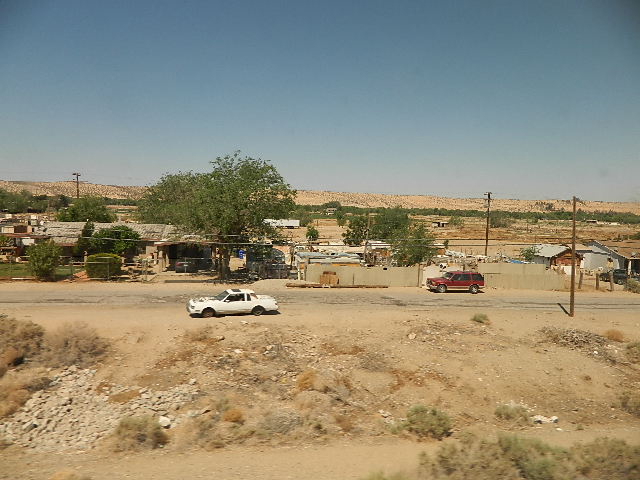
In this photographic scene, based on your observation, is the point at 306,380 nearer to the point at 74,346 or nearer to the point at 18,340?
the point at 74,346

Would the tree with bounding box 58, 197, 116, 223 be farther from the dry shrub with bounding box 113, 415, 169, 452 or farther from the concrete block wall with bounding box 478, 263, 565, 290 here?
the concrete block wall with bounding box 478, 263, 565, 290

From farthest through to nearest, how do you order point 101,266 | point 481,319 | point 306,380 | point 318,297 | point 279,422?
point 101,266 < point 318,297 < point 481,319 < point 306,380 < point 279,422

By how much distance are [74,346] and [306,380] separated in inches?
445

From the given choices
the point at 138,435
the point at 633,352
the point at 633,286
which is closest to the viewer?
the point at 138,435

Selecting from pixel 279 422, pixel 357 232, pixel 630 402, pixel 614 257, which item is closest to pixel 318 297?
pixel 279 422

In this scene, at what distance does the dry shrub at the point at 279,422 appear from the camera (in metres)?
16.3

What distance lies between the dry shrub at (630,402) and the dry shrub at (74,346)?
81.4 ft

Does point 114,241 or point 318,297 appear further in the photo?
point 114,241

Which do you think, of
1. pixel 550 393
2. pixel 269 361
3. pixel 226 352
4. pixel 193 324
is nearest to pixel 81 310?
pixel 193 324

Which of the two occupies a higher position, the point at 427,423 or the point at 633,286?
the point at 633,286

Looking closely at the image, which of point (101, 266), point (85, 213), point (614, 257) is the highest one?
point (85, 213)

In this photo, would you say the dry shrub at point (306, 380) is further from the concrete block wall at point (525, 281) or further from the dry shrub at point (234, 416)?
the concrete block wall at point (525, 281)

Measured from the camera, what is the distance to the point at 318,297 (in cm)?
3228

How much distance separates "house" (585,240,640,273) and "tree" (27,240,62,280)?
5941 cm
